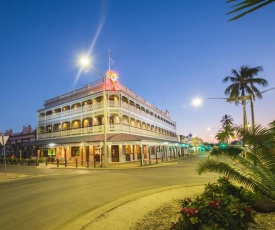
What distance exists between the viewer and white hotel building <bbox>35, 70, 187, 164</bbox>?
2963 cm

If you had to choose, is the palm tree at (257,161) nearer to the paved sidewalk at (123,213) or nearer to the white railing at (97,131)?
the paved sidewalk at (123,213)

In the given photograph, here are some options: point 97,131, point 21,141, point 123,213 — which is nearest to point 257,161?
point 123,213

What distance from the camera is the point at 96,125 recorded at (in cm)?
3203

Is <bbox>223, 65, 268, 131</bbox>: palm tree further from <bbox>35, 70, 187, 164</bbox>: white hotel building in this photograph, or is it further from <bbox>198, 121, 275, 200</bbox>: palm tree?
<bbox>198, 121, 275, 200</bbox>: palm tree

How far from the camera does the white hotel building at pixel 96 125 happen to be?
29631 mm

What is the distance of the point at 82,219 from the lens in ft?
17.7

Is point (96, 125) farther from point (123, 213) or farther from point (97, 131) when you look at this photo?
point (123, 213)

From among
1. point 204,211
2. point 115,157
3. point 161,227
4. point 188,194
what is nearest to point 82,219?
point 161,227

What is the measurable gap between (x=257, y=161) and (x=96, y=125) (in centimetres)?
2794

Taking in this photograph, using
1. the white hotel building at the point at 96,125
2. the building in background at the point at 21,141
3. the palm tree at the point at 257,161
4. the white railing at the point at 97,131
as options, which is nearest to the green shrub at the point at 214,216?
the palm tree at the point at 257,161

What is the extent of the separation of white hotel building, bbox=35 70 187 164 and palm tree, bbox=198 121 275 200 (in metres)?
21.0

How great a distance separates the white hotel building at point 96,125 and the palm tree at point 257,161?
20999 millimetres

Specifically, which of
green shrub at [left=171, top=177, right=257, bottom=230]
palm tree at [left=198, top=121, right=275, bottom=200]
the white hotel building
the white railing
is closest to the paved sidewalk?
green shrub at [left=171, top=177, right=257, bottom=230]

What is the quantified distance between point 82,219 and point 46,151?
120ft
